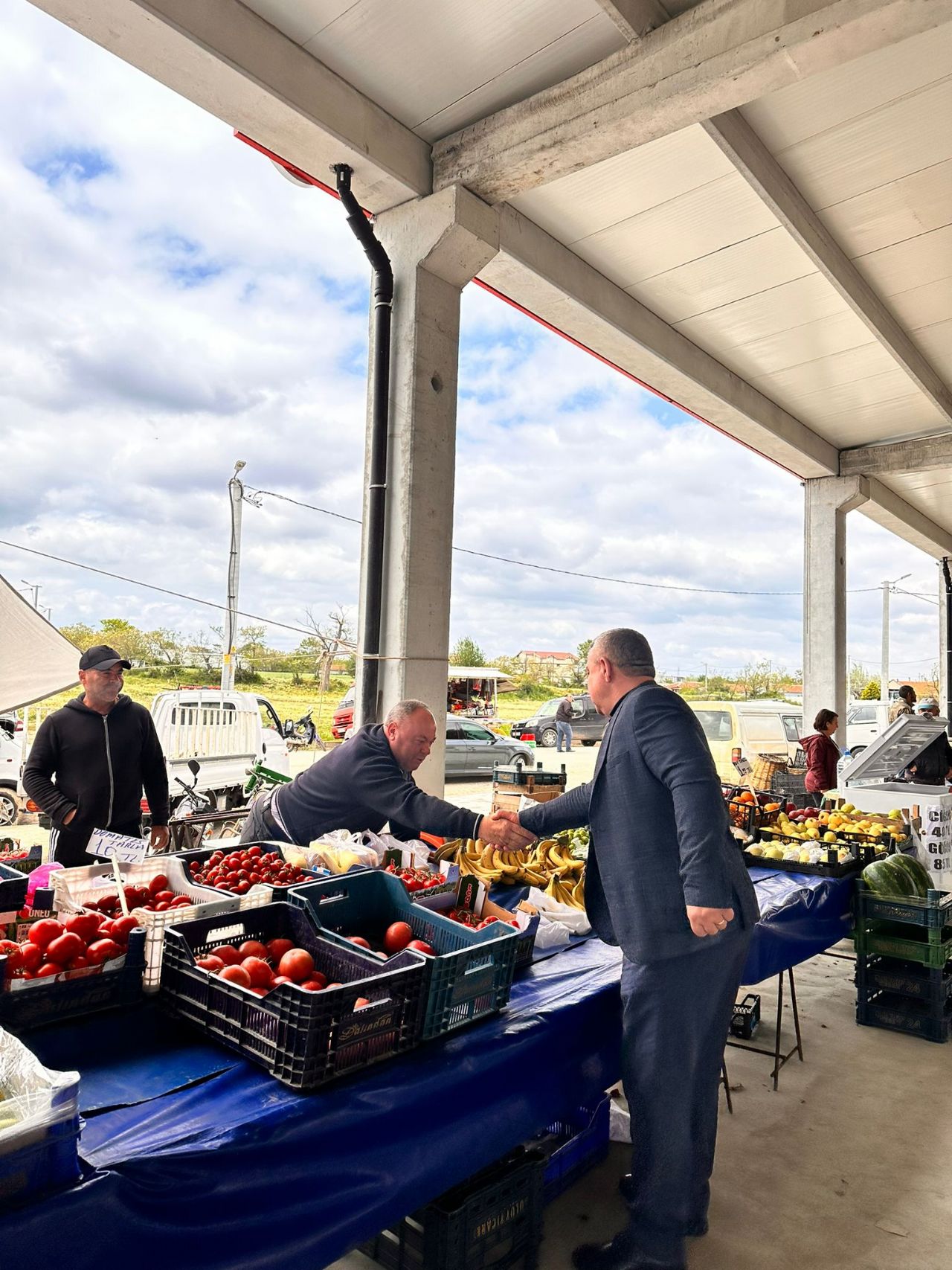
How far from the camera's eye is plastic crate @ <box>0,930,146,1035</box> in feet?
5.95

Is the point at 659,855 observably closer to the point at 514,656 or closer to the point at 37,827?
the point at 37,827

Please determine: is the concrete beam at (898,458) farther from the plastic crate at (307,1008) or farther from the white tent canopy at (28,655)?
the plastic crate at (307,1008)

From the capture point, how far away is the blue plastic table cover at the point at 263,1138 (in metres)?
1.43

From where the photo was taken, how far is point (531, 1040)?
7.02ft

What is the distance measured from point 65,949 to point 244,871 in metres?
0.84

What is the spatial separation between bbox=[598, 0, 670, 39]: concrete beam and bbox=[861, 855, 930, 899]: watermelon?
4.32 metres

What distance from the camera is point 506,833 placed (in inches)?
119

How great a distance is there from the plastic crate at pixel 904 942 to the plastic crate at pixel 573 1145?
2.07 m

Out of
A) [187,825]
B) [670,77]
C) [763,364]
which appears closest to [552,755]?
[763,364]

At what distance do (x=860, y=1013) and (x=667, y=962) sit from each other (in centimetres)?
291

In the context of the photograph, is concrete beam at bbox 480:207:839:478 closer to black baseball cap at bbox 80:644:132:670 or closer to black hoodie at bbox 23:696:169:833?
black baseball cap at bbox 80:644:132:670

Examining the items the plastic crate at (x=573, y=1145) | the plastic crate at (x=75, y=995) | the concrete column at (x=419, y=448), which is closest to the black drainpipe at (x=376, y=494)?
the concrete column at (x=419, y=448)

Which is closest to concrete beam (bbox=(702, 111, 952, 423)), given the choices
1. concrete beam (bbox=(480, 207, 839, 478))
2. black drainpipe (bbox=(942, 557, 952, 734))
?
concrete beam (bbox=(480, 207, 839, 478))

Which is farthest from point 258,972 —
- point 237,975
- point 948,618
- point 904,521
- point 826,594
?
point 948,618
